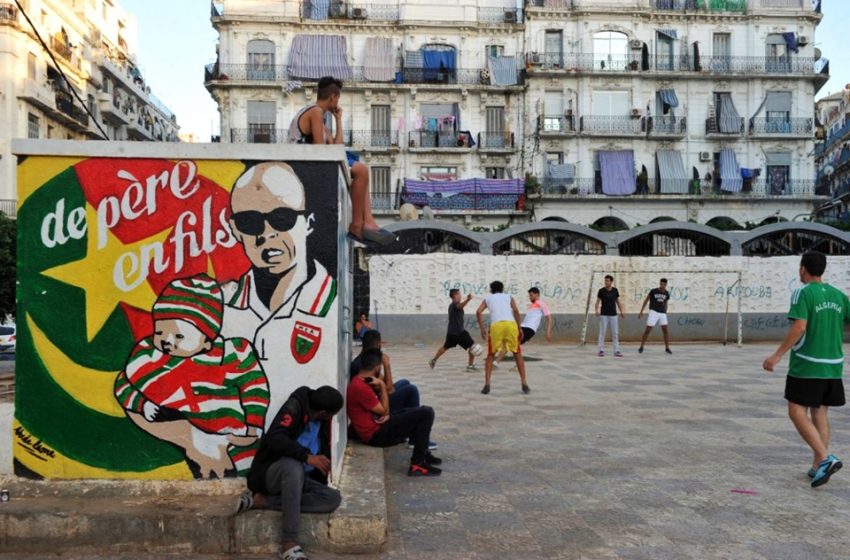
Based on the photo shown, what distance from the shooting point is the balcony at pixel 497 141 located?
38531 millimetres

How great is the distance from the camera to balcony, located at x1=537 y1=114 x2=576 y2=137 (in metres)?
38.5

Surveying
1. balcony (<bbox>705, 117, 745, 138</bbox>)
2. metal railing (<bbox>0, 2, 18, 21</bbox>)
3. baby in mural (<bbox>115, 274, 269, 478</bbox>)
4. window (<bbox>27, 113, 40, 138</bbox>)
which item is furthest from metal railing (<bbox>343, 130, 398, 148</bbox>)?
baby in mural (<bbox>115, 274, 269, 478</bbox>)

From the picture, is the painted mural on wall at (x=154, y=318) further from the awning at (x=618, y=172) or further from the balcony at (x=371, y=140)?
the awning at (x=618, y=172)

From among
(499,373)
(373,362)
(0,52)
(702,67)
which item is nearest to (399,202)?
(702,67)

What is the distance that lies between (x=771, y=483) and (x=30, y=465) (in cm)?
514

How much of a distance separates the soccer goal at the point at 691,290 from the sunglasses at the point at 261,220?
55.8ft

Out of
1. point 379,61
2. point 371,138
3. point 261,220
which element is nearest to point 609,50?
point 379,61

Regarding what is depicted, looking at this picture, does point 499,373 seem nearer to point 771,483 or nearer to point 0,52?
point 771,483

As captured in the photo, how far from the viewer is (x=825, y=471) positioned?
543cm

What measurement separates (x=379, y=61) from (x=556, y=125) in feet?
32.3

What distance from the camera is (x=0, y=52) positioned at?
35594mm

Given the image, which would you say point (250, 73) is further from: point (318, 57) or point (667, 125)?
point (667, 125)

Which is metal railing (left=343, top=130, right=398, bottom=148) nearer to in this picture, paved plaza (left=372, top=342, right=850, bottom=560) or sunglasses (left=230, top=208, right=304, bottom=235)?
paved plaza (left=372, top=342, right=850, bottom=560)

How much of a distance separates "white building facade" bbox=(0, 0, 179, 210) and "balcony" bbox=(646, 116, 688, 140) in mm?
26679
